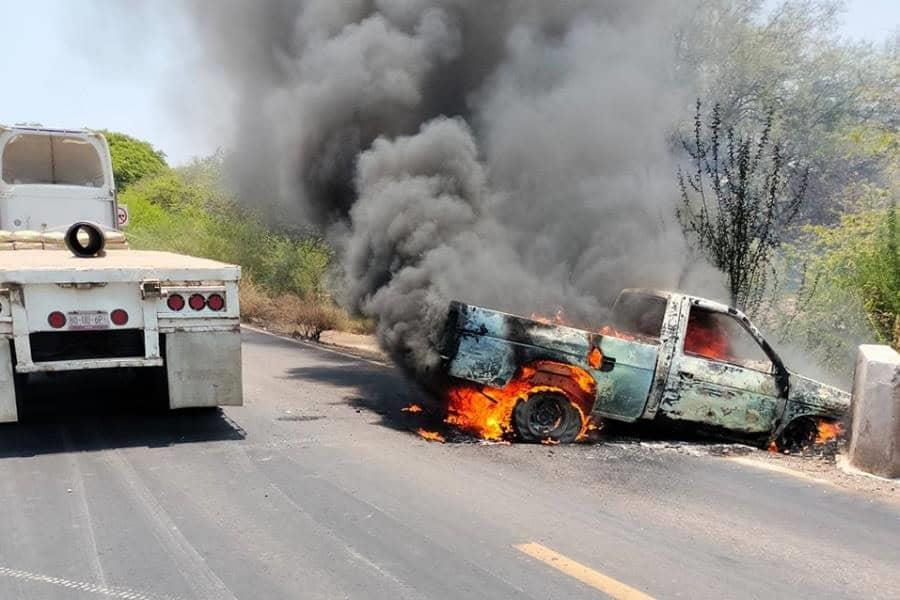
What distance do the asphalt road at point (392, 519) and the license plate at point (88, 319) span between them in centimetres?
100

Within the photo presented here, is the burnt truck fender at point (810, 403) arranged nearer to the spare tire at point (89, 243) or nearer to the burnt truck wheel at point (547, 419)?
the burnt truck wheel at point (547, 419)

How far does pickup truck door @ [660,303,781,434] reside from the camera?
21.7 feet

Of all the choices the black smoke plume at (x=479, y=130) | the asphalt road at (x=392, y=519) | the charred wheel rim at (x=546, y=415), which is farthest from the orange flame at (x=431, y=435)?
the black smoke plume at (x=479, y=130)

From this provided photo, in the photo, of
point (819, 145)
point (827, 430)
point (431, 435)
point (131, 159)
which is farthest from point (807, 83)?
point (131, 159)

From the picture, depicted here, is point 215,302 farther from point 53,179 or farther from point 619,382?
point 53,179

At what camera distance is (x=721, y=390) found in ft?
21.8

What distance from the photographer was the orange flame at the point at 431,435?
255 inches

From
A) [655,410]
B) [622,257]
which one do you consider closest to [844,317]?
[622,257]

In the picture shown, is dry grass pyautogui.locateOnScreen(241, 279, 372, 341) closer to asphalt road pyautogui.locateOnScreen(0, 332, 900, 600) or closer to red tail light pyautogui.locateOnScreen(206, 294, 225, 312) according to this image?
red tail light pyautogui.locateOnScreen(206, 294, 225, 312)

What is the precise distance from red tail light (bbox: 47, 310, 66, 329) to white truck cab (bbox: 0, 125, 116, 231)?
11.7 feet

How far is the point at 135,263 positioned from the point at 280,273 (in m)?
11.0

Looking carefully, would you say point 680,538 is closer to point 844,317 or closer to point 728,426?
point 728,426

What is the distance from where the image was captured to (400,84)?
10.2 metres

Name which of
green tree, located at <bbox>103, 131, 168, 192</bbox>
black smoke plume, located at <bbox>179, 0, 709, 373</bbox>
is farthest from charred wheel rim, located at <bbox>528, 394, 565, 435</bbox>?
green tree, located at <bbox>103, 131, 168, 192</bbox>
